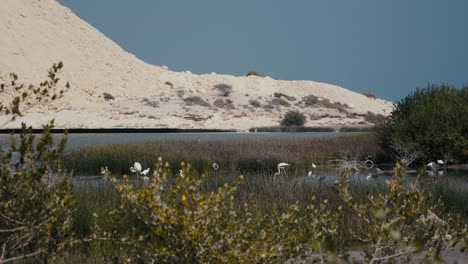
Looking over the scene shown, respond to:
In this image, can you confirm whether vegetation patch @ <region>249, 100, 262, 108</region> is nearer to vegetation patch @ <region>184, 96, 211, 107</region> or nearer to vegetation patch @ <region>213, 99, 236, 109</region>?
vegetation patch @ <region>213, 99, 236, 109</region>

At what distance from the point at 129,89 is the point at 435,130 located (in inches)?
2207

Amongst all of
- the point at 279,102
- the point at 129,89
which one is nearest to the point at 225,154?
the point at 129,89

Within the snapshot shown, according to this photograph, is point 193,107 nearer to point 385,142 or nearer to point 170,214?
point 385,142

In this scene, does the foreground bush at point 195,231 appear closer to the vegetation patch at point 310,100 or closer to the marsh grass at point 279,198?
the marsh grass at point 279,198

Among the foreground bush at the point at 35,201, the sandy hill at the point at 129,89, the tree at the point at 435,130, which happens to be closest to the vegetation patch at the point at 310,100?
the sandy hill at the point at 129,89

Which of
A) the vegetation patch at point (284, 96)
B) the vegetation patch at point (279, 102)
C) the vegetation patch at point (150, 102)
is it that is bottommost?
the vegetation patch at point (150, 102)

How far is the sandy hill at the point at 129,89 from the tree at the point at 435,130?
37604 millimetres

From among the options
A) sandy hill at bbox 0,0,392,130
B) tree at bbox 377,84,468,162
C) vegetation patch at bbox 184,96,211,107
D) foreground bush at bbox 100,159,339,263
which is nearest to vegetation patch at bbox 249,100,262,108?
sandy hill at bbox 0,0,392,130

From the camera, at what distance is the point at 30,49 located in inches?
3135

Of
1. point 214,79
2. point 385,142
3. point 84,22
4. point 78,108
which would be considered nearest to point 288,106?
point 214,79

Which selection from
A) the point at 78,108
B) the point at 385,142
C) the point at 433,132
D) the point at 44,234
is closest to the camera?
the point at 44,234

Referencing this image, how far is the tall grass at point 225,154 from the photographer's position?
85.3ft

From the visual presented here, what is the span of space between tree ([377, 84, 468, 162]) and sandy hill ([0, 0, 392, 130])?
37604 mm

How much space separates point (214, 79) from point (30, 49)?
2464 cm
